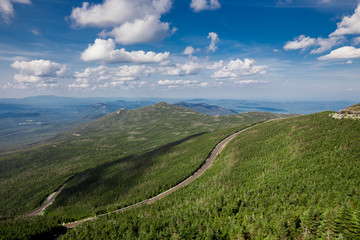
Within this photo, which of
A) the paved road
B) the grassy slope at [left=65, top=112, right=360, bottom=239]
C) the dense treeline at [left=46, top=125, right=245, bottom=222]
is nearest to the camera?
the grassy slope at [left=65, top=112, right=360, bottom=239]

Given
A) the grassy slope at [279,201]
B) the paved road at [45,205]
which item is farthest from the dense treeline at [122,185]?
the grassy slope at [279,201]

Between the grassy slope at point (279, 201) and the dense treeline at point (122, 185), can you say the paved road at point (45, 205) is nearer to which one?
the dense treeline at point (122, 185)

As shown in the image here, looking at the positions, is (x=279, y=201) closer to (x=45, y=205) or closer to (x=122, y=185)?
(x=122, y=185)

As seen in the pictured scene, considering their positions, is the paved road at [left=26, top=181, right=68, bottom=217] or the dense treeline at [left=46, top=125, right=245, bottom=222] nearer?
the dense treeline at [left=46, top=125, right=245, bottom=222]

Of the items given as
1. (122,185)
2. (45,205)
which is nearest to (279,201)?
(122,185)

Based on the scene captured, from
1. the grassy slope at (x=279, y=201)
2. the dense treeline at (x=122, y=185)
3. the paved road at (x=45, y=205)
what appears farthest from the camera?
the paved road at (x=45, y=205)

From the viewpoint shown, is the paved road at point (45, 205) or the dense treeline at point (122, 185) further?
the paved road at point (45, 205)

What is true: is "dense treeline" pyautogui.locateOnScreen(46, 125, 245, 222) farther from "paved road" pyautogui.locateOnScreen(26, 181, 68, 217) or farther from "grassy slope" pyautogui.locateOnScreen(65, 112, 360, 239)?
"grassy slope" pyautogui.locateOnScreen(65, 112, 360, 239)

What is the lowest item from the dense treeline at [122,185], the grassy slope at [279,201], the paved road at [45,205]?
the paved road at [45,205]

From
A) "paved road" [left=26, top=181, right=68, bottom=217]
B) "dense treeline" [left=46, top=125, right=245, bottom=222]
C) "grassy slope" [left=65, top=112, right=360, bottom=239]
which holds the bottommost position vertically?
"paved road" [left=26, top=181, right=68, bottom=217]

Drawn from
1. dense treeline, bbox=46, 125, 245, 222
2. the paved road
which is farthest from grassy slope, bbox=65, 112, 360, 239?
the paved road

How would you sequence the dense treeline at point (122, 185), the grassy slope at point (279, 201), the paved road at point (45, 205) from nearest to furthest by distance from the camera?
1. the grassy slope at point (279, 201)
2. the dense treeline at point (122, 185)
3. the paved road at point (45, 205)
